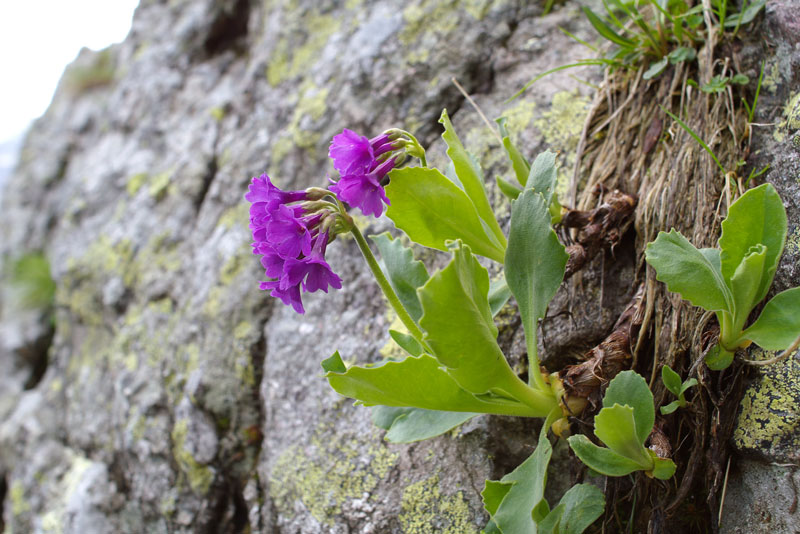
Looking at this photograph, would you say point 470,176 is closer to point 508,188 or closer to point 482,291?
point 508,188

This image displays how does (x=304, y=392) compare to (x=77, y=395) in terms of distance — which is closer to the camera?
(x=304, y=392)

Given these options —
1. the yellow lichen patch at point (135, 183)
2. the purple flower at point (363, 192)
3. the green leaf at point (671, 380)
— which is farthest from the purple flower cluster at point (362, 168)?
the yellow lichen patch at point (135, 183)

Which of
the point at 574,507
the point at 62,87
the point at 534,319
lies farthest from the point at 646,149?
the point at 62,87

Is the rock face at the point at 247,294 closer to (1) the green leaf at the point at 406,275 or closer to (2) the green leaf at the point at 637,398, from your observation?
(2) the green leaf at the point at 637,398

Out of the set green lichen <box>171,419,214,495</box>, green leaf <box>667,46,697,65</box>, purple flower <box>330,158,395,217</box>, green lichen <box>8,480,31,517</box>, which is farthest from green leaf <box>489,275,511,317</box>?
green lichen <box>8,480,31,517</box>

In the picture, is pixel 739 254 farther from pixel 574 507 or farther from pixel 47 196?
pixel 47 196
